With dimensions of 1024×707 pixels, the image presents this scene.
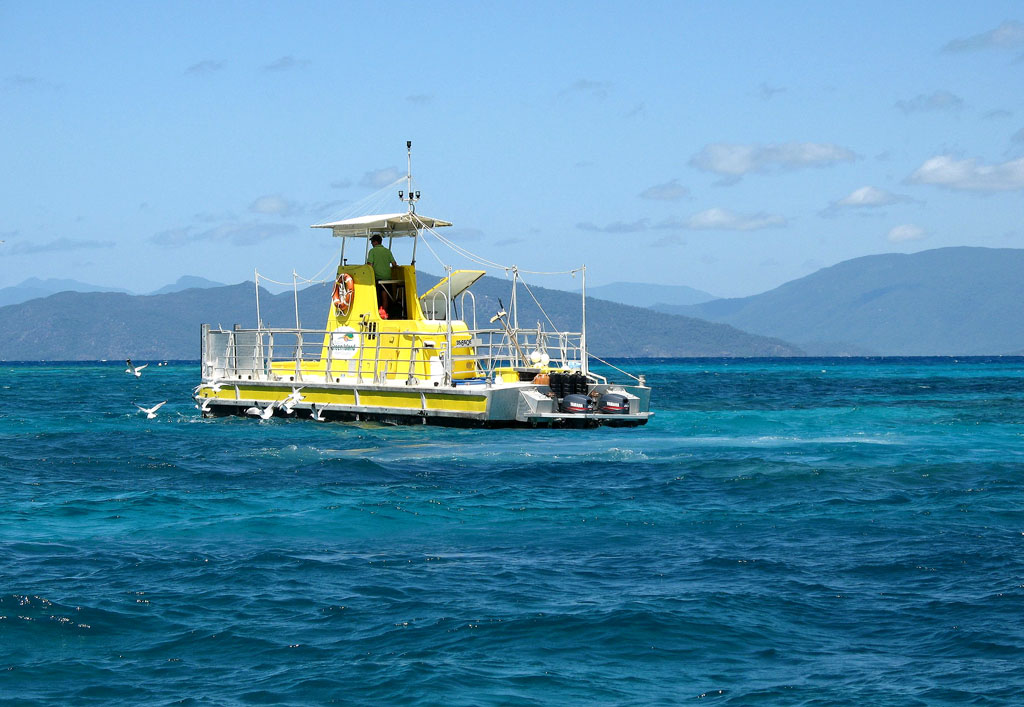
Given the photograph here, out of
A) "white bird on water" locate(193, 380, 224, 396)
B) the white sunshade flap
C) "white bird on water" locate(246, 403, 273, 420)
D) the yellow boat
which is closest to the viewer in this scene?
the yellow boat

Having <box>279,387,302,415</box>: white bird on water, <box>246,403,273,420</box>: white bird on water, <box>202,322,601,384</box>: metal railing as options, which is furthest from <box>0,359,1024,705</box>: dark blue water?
<box>279,387,302,415</box>: white bird on water

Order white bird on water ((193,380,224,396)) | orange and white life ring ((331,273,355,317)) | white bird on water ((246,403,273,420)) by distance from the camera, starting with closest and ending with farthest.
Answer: white bird on water ((246,403,273,420)) < orange and white life ring ((331,273,355,317)) < white bird on water ((193,380,224,396))

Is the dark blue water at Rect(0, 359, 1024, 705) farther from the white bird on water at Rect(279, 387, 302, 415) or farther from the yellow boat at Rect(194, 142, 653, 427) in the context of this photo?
the white bird on water at Rect(279, 387, 302, 415)

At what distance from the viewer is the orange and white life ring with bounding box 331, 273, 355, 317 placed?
3247 cm

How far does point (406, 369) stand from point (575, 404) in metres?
4.88

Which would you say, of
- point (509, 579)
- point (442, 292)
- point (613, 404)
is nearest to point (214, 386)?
point (442, 292)

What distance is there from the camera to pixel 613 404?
30375mm

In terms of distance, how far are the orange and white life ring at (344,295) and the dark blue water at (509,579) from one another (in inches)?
338

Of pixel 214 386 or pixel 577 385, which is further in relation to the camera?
pixel 214 386

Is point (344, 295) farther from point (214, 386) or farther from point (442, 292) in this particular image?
point (214, 386)

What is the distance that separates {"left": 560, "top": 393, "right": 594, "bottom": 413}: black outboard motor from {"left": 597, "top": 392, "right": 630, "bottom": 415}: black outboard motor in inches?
25.5

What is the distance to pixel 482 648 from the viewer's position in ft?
33.7

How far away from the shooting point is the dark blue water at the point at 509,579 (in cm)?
955

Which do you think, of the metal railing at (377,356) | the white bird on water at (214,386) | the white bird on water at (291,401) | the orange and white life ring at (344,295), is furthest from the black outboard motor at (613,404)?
the white bird on water at (214,386)
